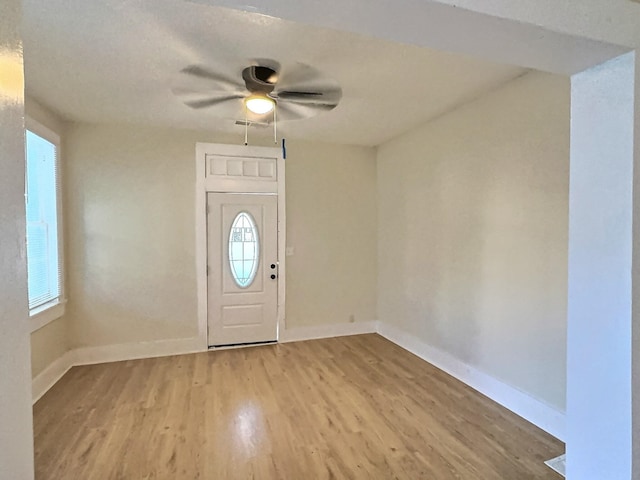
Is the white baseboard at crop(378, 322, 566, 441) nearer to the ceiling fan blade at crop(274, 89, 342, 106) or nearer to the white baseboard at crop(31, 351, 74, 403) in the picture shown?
the ceiling fan blade at crop(274, 89, 342, 106)

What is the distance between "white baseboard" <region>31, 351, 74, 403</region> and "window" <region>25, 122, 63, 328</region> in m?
0.46

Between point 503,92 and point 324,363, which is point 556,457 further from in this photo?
point 503,92

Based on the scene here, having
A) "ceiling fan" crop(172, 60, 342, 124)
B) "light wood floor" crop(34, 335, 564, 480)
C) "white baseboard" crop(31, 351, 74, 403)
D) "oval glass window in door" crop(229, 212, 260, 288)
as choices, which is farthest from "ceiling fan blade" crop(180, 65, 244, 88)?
"white baseboard" crop(31, 351, 74, 403)

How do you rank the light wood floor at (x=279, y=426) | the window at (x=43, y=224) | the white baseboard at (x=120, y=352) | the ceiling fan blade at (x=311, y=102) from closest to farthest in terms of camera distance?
1. the light wood floor at (x=279, y=426)
2. the ceiling fan blade at (x=311, y=102)
3. the window at (x=43, y=224)
4. the white baseboard at (x=120, y=352)

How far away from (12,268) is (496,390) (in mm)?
3243

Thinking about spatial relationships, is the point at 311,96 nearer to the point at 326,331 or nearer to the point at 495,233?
the point at 495,233

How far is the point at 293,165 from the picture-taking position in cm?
437

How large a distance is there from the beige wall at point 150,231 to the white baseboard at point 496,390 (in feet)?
4.33

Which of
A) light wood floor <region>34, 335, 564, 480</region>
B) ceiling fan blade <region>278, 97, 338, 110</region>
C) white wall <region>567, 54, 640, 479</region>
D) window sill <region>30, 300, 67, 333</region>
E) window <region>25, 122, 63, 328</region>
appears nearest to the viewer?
white wall <region>567, 54, 640, 479</region>

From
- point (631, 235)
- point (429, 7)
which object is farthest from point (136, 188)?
point (631, 235)

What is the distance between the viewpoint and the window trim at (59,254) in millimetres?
2916

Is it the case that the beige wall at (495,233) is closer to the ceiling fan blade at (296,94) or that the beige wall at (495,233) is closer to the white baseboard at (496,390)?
the white baseboard at (496,390)

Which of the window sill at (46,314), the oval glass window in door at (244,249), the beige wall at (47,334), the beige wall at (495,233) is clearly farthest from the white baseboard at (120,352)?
the beige wall at (495,233)

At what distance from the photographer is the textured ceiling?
1.83m
